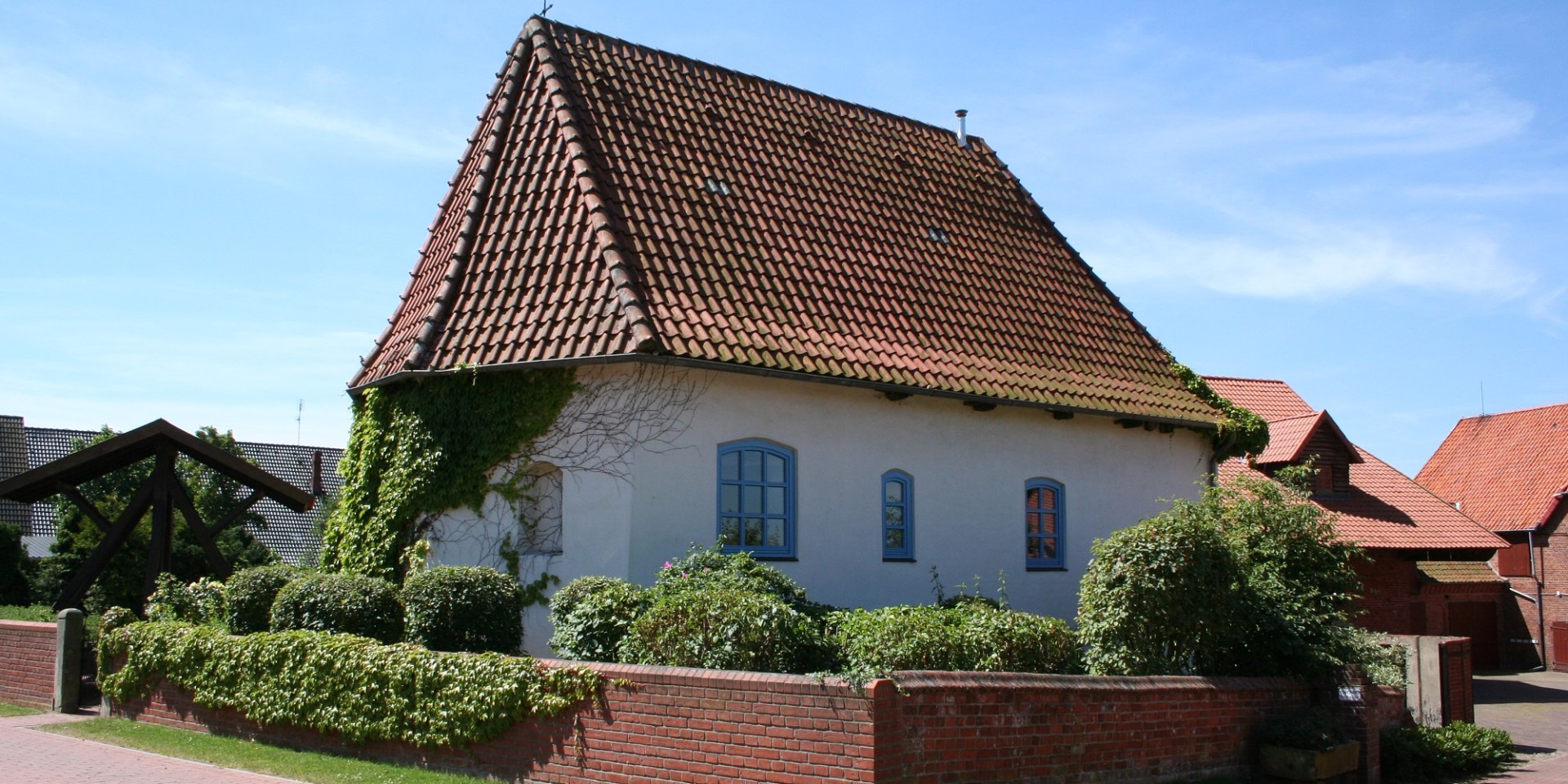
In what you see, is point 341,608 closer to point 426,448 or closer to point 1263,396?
point 426,448

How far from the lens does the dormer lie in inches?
1212

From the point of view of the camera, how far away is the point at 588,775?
1041 centimetres

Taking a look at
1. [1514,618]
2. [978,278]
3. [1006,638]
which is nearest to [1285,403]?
[1514,618]

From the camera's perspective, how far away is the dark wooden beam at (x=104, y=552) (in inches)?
708

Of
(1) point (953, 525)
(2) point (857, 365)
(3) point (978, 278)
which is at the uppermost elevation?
(3) point (978, 278)

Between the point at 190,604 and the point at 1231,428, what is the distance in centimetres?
1538

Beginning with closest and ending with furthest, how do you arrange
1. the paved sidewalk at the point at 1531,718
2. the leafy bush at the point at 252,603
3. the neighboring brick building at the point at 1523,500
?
the leafy bush at the point at 252,603
the paved sidewalk at the point at 1531,718
the neighboring brick building at the point at 1523,500

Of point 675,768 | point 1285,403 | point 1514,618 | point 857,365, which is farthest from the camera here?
point 1514,618

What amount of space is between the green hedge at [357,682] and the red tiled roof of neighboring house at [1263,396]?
26416 millimetres

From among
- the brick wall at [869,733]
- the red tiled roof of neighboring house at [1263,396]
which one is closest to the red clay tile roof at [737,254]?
the brick wall at [869,733]

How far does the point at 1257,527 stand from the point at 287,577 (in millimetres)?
11123

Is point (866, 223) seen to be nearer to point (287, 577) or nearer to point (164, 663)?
point (287, 577)

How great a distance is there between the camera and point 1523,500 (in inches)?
1585

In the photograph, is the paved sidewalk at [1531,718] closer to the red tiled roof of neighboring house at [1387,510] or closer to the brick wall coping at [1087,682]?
the red tiled roof of neighboring house at [1387,510]
